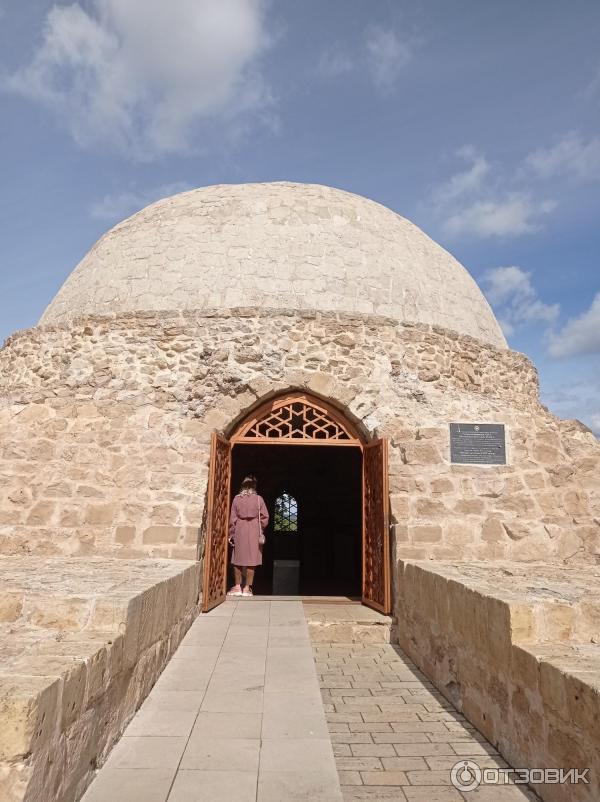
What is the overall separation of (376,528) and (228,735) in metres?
3.81

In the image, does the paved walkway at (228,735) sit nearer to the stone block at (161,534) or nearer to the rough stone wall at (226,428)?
the stone block at (161,534)

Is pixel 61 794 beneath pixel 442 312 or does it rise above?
beneath

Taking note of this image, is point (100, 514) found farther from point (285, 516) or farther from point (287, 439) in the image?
point (285, 516)

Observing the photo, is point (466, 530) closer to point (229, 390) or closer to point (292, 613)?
point (292, 613)

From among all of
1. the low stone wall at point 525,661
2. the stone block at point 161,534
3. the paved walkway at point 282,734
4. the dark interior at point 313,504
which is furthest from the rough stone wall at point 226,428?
the dark interior at point 313,504

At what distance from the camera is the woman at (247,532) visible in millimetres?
7012

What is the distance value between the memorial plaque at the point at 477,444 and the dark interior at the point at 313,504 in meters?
5.45

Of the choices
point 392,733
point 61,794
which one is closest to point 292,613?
point 392,733

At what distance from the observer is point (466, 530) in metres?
6.06

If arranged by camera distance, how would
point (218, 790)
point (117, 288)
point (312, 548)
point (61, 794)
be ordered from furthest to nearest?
1. point (312, 548)
2. point (117, 288)
3. point (218, 790)
4. point (61, 794)

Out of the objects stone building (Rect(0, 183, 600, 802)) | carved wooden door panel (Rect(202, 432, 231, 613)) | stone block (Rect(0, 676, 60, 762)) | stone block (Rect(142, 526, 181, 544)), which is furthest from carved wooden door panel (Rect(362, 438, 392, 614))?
stone block (Rect(0, 676, 60, 762))

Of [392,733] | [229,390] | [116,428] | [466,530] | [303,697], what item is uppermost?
[229,390]

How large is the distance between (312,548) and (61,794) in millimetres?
10280

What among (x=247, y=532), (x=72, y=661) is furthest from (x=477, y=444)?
(x=72, y=661)
